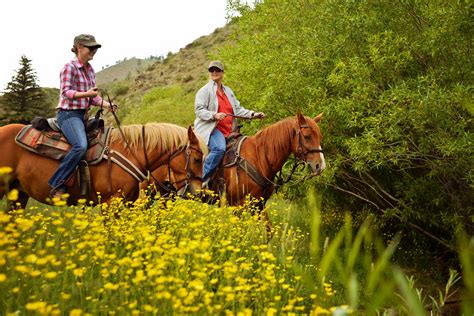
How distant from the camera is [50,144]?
6012 mm

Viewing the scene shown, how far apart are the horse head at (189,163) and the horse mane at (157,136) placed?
0.08 metres

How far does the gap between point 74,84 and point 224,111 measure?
3.07 meters

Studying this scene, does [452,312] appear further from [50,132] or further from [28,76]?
[28,76]

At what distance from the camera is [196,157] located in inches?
277

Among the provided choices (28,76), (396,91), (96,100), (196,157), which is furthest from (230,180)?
(28,76)

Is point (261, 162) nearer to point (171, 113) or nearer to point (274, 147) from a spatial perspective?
point (274, 147)

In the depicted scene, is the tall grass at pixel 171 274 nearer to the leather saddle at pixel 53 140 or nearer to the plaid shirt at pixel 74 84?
the leather saddle at pixel 53 140

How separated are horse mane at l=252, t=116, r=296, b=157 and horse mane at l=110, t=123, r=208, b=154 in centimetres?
124

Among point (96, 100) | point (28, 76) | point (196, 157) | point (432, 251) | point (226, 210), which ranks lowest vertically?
point (432, 251)

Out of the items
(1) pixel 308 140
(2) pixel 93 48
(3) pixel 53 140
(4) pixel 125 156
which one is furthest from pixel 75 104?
(1) pixel 308 140

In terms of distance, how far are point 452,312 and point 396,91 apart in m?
4.01

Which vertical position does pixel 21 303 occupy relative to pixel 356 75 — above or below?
below

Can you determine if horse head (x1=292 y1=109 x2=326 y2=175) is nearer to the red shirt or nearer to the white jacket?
the white jacket

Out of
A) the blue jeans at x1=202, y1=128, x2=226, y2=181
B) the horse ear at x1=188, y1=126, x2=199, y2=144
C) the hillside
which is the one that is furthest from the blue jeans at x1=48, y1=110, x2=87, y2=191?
the hillside
